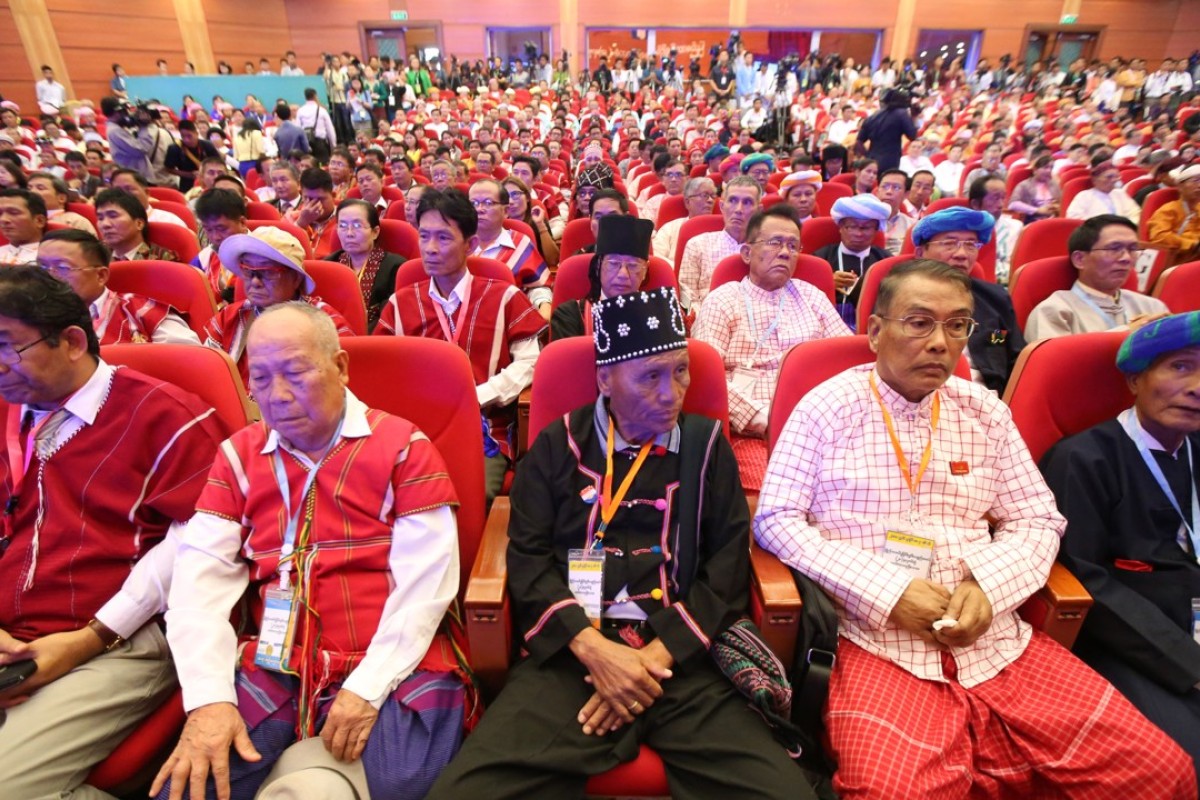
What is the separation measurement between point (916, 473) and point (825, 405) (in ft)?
0.90

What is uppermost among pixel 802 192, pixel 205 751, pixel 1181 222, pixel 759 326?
pixel 802 192

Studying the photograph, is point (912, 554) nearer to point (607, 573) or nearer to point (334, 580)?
point (607, 573)

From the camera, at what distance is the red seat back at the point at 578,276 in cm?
Answer: 282

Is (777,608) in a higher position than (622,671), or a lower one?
higher

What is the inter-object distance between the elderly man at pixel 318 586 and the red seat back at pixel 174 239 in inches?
104

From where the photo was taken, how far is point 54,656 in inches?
50.3

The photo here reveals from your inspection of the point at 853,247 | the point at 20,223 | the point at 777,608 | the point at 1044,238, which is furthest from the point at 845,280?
the point at 20,223

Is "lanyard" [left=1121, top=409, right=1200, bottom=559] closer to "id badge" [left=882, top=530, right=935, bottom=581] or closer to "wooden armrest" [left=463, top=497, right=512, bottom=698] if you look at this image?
"id badge" [left=882, top=530, right=935, bottom=581]

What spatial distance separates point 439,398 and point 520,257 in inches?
80.9

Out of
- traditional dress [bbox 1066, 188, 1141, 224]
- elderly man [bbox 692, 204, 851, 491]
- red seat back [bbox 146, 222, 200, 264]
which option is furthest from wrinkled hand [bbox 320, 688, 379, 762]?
traditional dress [bbox 1066, 188, 1141, 224]

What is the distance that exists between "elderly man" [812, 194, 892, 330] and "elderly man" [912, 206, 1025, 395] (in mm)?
540

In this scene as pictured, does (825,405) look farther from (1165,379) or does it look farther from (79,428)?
(79,428)

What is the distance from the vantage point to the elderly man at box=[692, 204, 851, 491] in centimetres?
250

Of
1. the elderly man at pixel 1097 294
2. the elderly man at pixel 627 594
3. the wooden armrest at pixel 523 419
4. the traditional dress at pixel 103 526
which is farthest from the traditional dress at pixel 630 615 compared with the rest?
the elderly man at pixel 1097 294
